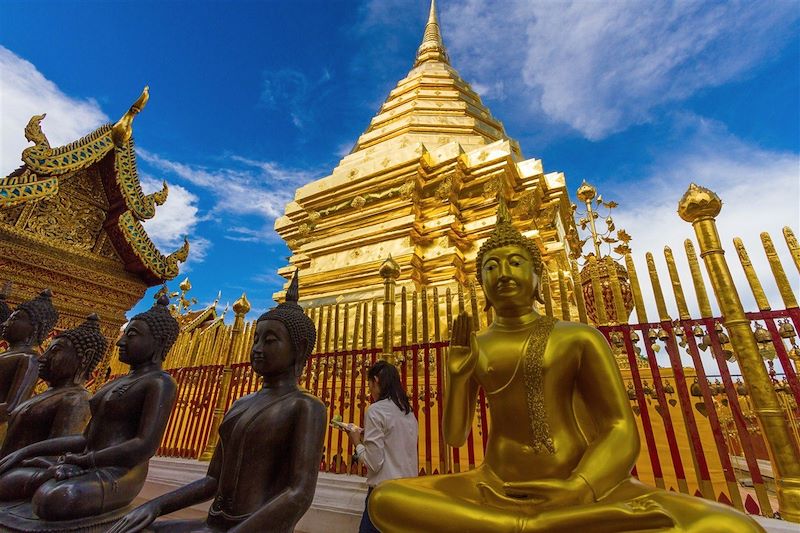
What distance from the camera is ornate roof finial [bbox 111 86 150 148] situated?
5551 millimetres

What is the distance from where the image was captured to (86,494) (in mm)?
1818

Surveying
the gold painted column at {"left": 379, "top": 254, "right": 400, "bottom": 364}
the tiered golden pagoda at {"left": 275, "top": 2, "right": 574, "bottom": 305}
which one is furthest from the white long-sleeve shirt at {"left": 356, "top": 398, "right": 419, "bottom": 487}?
the tiered golden pagoda at {"left": 275, "top": 2, "right": 574, "bottom": 305}

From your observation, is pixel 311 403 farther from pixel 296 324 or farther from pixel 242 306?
pixel 242 306

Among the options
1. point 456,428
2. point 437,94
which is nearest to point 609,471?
point 456,428

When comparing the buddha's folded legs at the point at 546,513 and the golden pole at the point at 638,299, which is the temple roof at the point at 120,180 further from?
the golden pole at the point at 638,299

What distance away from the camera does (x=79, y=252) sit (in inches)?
213

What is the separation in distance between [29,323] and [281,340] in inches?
103

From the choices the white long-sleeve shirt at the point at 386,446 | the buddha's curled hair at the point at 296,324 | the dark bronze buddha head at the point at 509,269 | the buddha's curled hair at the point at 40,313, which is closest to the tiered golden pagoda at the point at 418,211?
the white long-sleeve shirt at the point at 386,446

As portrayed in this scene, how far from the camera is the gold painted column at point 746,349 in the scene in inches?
86.3

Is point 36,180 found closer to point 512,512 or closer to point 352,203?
point 352,203

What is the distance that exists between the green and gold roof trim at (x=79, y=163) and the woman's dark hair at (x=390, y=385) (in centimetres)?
487

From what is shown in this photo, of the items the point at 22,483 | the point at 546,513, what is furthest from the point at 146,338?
the point at 546,513

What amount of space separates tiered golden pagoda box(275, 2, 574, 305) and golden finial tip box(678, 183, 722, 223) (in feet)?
11.1

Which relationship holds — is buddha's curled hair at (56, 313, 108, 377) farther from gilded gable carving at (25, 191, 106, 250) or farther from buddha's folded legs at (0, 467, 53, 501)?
gilded gable carving at (25, 191, 106, 250)
